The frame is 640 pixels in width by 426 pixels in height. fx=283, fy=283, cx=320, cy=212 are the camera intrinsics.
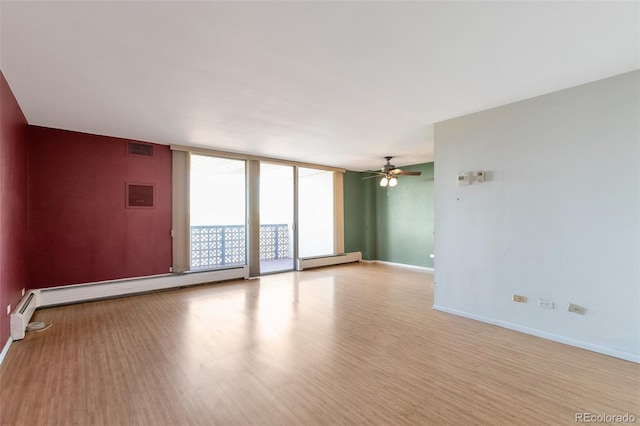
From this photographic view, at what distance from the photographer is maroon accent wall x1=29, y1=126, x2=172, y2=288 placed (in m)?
4.24

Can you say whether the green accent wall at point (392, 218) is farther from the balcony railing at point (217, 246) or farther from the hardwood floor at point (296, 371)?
the hardwood floor at point (296, 371)

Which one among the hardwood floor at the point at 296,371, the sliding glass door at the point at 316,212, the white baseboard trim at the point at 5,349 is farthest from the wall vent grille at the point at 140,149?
the sliding glass door at the point at 316,212

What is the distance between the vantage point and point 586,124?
2.95 meters

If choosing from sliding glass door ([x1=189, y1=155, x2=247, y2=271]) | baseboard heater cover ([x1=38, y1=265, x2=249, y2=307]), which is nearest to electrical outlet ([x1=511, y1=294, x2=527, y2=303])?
baseboard heater cover ([x1=38, y1=265, x2=249, y2=307])

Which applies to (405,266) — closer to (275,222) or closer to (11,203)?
(275,222)

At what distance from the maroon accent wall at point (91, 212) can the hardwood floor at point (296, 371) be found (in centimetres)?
82

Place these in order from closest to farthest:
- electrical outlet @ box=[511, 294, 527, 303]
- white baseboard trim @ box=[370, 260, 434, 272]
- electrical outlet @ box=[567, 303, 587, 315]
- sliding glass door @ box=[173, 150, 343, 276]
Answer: electrical outlet @ box=[567, 303, 587, 315] → electrical outlet @ box=[511, 294, 527, 303] → sliding glass door @ box=[173, 150, 343, 276] → white baseboard trim @ box=[370, 260, 434, 272]

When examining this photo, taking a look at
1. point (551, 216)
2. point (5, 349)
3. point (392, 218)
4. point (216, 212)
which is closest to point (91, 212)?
point (5, 349)

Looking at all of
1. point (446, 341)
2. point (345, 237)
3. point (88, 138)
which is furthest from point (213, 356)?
point (345, 237)

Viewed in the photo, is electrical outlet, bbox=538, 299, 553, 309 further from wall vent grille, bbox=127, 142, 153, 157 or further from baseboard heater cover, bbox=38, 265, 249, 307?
wall vent grille, bbox=127, 142, 153, 157

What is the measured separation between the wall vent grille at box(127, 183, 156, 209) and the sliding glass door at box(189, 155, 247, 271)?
0.74 meters

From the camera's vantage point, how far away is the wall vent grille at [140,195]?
4.98 meters

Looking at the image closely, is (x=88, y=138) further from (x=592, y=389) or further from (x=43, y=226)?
(x=592, y=389)

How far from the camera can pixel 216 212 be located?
22.4 ft
